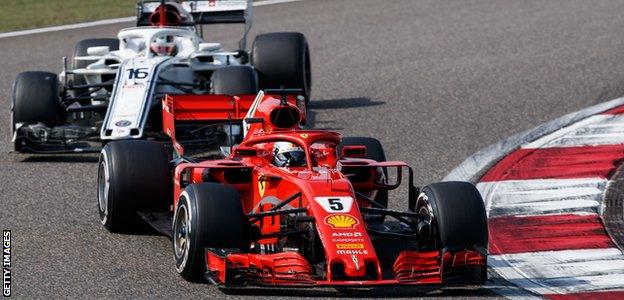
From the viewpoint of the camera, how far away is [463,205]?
9938mm

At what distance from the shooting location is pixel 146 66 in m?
15.4

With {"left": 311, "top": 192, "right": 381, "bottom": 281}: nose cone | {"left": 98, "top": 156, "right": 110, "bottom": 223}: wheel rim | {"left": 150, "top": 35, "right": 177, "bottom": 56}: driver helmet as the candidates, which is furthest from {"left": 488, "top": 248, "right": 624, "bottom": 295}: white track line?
{"left": 150, "top": 35, "right": 177, "bottom": 56}: driver helmet

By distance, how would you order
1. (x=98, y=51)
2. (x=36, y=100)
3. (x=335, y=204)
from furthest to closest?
(x=98, y=51)
(x=36, y=100)
(x=335, y=204)

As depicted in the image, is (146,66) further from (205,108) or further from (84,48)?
(205,108)

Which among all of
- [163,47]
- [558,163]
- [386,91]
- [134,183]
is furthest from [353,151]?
[386,91]

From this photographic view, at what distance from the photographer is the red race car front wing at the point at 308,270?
9.30m

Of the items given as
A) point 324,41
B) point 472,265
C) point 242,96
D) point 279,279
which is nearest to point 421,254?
point 472,265

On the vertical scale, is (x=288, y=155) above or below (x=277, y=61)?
above

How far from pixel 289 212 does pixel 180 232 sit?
85 cm

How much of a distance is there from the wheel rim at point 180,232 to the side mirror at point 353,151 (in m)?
1.73

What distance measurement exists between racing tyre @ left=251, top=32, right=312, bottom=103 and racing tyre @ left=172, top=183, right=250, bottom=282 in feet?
24.0

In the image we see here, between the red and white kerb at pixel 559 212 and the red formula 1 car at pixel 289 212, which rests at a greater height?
the red formula 1 car at pixel 289 212

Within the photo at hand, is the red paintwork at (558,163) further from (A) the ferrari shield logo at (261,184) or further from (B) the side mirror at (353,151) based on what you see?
(A) the ferrari shield logo at (261,184)

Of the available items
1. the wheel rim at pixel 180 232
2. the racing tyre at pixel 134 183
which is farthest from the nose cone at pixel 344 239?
the racing tyre at pixel 134 183
